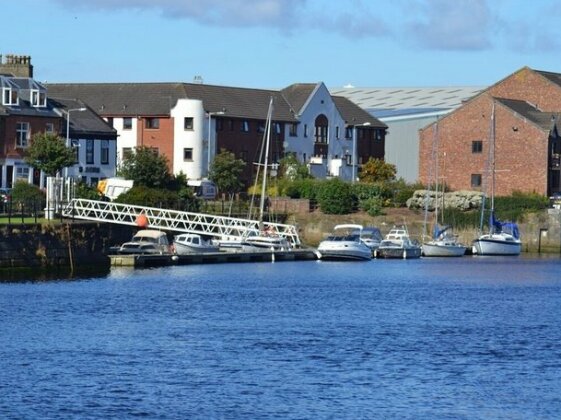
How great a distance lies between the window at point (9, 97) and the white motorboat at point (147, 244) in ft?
64.5

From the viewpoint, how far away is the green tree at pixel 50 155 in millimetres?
102062

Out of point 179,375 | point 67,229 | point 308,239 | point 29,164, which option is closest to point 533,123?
point 308,239

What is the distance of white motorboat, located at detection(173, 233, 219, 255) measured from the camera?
319 feet

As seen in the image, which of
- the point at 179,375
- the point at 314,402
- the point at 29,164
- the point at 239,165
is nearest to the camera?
the point at 314,402

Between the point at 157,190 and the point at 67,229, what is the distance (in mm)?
25577

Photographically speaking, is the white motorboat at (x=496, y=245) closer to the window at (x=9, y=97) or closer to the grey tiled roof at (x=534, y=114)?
the grey tiled roof at (x=534, y=114)

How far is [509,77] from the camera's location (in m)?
140

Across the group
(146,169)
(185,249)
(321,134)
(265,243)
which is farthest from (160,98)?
(185,249)

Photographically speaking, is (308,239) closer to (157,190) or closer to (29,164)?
(157,190)

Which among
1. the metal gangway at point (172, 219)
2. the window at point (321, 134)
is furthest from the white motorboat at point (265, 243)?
the window at point (321, 134)

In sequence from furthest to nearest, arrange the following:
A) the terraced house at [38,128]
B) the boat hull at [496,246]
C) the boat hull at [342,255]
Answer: the boat hull at [496,246]
the terraced house at [38,128]
the boat hull at [342,255]

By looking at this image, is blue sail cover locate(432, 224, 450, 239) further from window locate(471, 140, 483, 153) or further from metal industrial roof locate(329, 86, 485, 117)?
metal industrial roof locate(329, 86, 485, 117)

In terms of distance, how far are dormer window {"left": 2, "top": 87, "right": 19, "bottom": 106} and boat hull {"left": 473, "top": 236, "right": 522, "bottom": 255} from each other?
37273 mm

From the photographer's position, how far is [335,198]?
121875mm
